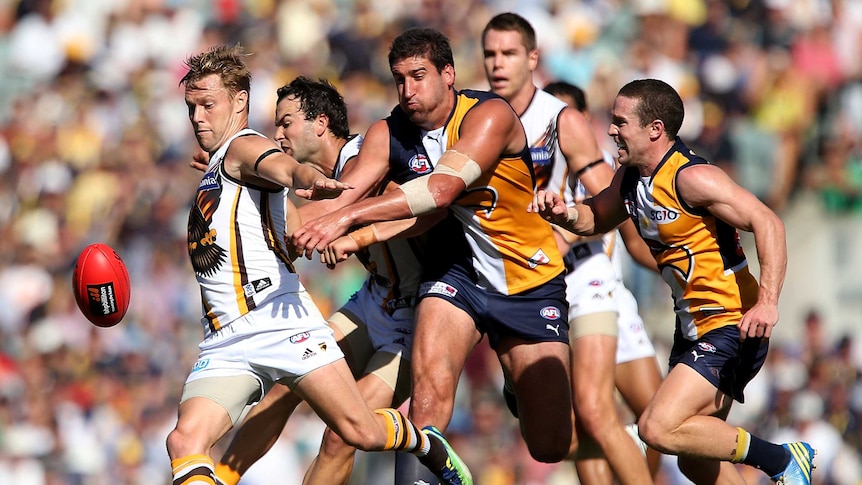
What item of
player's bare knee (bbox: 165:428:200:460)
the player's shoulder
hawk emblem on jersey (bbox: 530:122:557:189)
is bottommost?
player's bare knee (bbox: 165:428:200:460)

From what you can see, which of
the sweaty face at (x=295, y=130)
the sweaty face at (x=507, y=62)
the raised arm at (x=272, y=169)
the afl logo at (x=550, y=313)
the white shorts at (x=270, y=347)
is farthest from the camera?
the sweaty face at (x=507, y=62)

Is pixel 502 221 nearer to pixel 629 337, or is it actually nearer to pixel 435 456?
pixel 435 456

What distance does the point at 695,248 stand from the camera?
635 cm

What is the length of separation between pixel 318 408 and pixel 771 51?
912 centimetres

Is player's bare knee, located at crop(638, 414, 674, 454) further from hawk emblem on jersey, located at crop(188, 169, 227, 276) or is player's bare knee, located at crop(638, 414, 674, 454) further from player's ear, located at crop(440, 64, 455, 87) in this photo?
hawk emblem on jersey, located at crop(188, 169, 227, 276)

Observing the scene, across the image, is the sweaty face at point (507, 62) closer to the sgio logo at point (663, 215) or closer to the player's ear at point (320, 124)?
the player's ear at point (320, 124)

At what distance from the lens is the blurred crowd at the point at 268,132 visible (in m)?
11.5

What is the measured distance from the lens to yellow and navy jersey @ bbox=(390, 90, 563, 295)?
22.0 ft

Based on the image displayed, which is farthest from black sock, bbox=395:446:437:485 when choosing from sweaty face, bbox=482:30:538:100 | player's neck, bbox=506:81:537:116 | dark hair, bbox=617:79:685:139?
sweaty face, bbox=482:30:538:100

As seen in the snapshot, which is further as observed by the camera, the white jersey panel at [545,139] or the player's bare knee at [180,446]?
the white jersey panel at [545,139]

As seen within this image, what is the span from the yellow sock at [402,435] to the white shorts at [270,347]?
0.42 m

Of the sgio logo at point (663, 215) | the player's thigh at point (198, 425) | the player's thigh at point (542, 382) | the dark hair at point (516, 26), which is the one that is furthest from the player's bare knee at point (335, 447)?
the dark hair at point (516, 26)

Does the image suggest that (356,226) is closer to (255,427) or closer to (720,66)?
(255,427)

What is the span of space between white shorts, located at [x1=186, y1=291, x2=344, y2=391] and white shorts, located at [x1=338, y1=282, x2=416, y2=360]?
1.04 m
